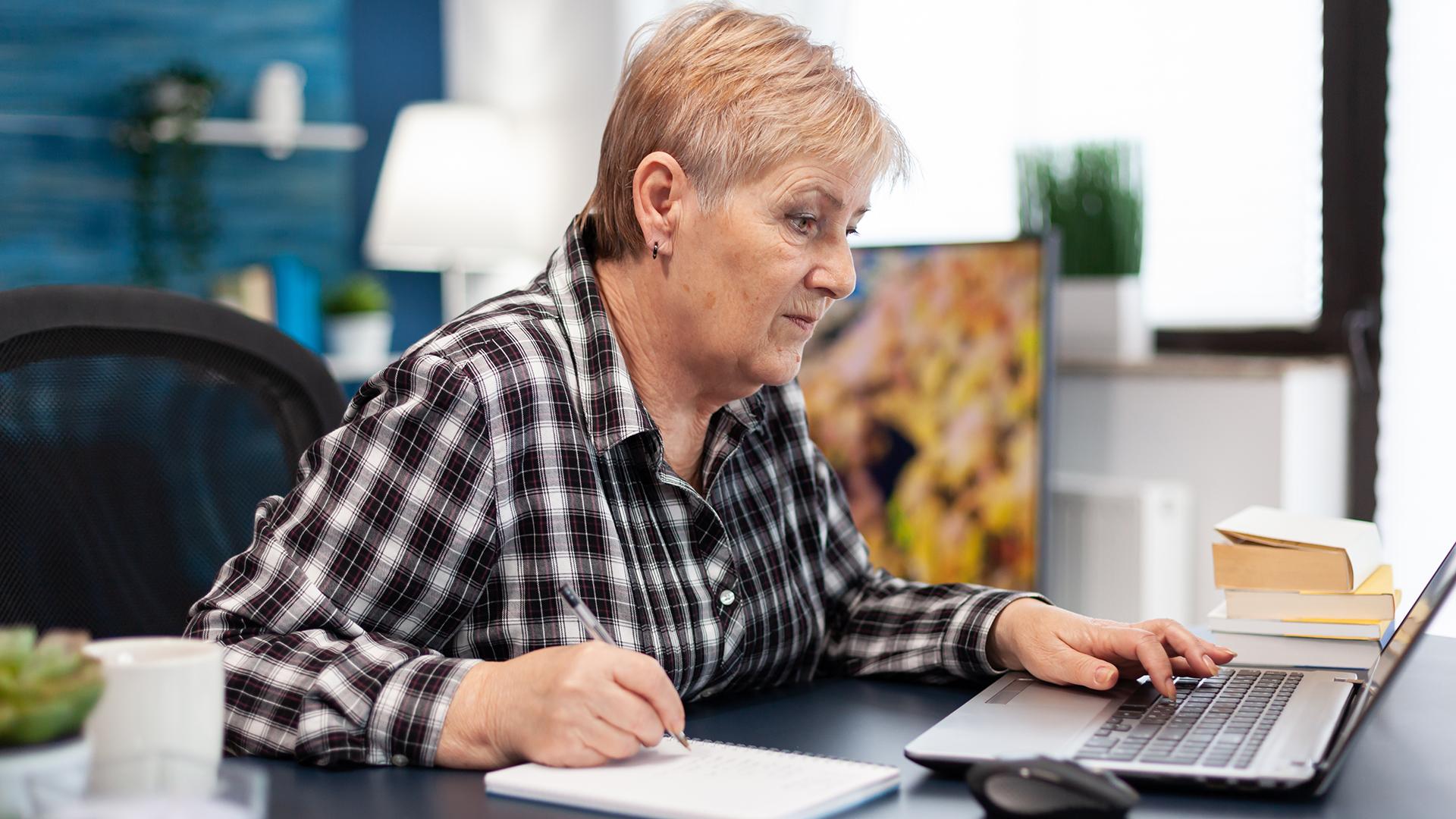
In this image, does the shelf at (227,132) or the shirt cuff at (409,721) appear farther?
the shelf at (227,132)

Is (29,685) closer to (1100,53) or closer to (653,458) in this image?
(653,458)

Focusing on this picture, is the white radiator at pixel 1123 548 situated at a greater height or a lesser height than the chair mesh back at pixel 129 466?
lesser

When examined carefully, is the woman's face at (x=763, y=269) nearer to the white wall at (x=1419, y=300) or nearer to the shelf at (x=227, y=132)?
the white wall at (x=1419, y=300)

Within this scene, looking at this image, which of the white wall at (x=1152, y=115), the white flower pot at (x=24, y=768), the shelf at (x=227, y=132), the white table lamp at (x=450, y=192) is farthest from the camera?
the white table lamp at (x=450, y=192)

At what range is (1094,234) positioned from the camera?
267 centimetres

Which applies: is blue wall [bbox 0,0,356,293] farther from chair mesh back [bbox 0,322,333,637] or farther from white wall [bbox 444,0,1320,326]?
chair mesh back [bbox 0,322,333,637]

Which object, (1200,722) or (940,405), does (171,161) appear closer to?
(940,405)

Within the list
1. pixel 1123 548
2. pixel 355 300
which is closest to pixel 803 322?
pixel 1123 548

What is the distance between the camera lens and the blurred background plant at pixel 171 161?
3.37 m

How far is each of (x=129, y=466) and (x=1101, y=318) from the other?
197 cm

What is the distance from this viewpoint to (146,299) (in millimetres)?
1215

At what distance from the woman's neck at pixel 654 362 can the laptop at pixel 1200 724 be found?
1.17 ft

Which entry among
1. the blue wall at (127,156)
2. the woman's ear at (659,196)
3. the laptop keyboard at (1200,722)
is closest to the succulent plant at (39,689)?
the laptop keyboard at (1200,722)

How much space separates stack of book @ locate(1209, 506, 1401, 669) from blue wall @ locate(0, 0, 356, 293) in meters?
3.00
